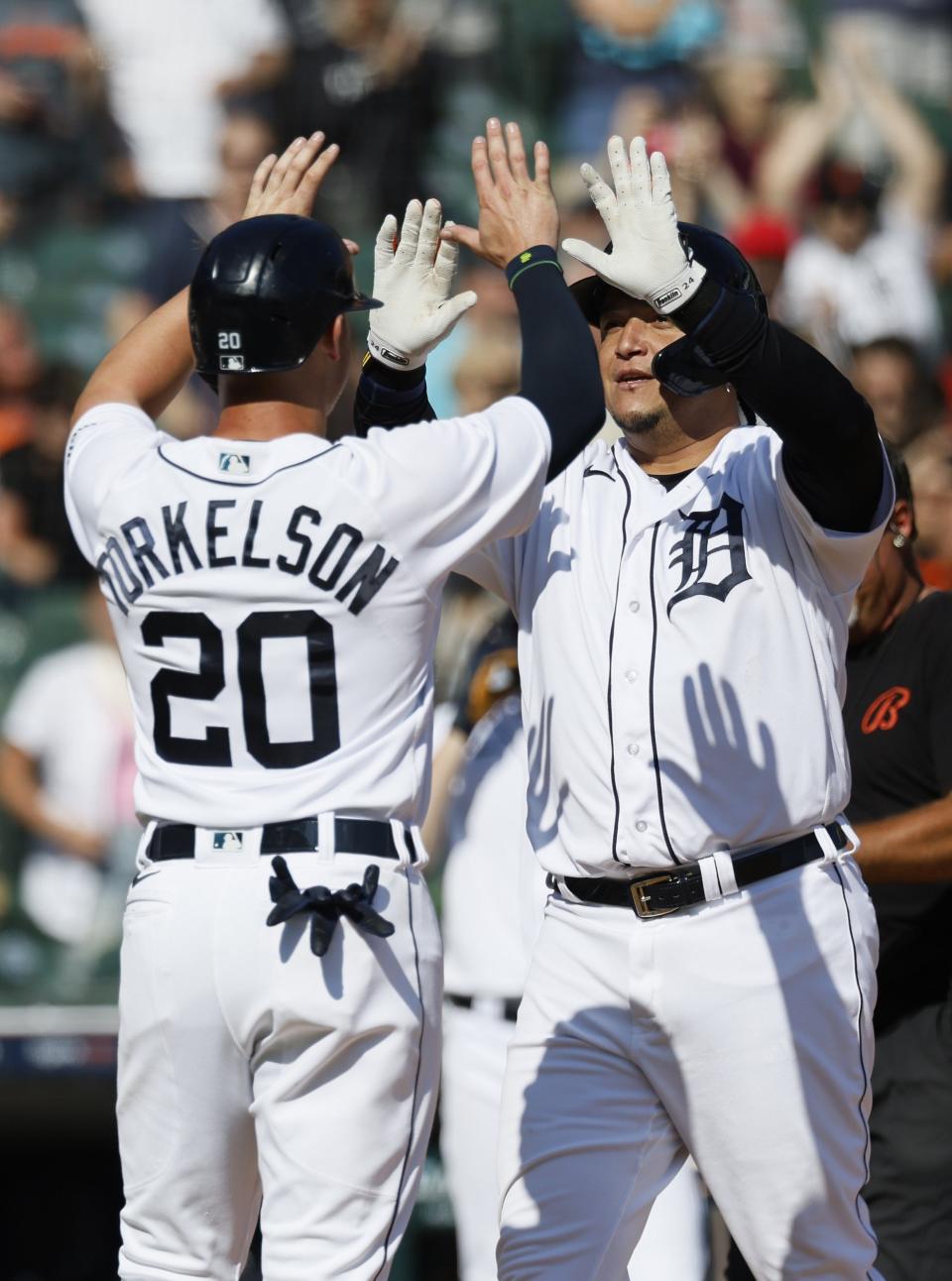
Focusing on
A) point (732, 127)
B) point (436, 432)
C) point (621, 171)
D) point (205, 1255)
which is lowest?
point (205, 1255)

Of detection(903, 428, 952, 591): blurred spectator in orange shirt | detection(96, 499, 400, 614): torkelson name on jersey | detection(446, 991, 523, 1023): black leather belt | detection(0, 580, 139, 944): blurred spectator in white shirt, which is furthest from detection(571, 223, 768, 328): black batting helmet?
detection(0, 580, 139, 944): blurred spectator in white shirt

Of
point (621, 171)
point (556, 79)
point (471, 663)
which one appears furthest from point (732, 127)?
point (621, 171)

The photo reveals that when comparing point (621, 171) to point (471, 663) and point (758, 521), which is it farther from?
point (471, 663)

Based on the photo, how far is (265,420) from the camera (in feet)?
8.70

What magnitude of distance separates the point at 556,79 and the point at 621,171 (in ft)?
21.7

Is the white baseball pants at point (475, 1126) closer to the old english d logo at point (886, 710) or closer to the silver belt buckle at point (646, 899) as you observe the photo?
the old english d logo at point (886, 710)

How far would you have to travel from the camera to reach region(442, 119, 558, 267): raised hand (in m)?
3.00

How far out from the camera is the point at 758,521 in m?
3.10

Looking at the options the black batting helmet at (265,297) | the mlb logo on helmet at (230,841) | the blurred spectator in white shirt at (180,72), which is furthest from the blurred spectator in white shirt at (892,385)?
the blurred spectator in white shirt at (180,72)

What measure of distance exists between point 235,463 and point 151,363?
47cm

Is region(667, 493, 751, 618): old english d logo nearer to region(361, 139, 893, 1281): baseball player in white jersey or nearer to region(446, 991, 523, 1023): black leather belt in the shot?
region(361, 139, 893, 1281): baseball player in white jersey

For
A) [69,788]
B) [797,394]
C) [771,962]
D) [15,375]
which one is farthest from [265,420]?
[15,375]

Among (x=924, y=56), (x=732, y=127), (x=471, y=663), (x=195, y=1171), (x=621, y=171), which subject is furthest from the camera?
(x=924, y=56)

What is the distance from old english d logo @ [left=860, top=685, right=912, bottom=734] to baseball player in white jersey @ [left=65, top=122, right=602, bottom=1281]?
4.41 feet
